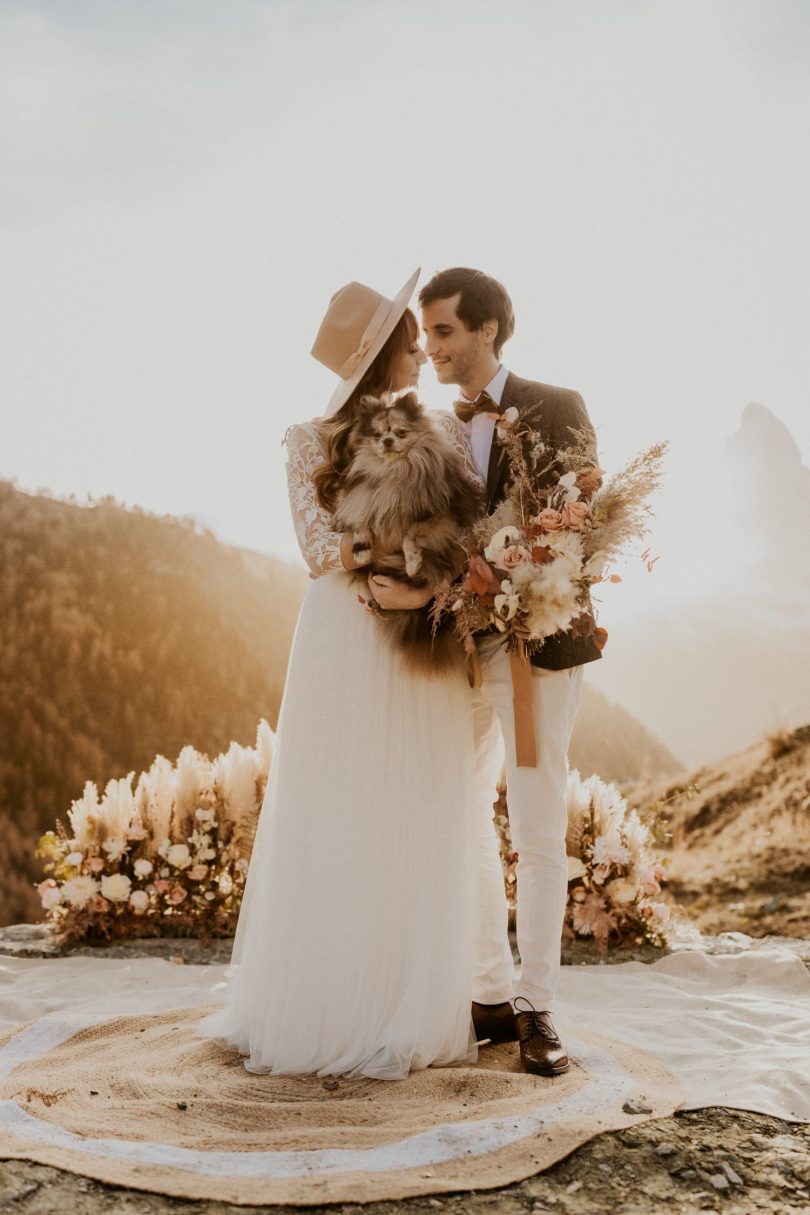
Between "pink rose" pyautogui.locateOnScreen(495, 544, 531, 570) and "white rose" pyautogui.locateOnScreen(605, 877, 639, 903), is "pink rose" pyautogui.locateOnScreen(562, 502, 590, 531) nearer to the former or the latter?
"pink rose" pyautogui.locateOnScreen(495, 544, 531, 570)

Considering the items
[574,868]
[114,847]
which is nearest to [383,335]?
[574,868]

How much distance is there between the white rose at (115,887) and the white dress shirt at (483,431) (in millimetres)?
3325

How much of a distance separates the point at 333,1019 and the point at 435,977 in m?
0.34

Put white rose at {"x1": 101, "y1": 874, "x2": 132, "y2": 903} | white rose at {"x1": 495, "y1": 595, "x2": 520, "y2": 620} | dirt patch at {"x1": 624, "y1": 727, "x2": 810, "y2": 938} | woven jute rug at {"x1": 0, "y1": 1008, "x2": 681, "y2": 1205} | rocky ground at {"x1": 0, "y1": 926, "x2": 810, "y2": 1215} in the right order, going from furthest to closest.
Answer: dirt patch at {"x1": 624, "y1": 727, "x2": 810, "y2": 938}
white rose at {"x1": 101, "y1": 874, "x2": 132, "y2": 903}
white rose at {"x1": 495, "y1": 595, "x2": 520, "y2": 620}
woven jute rug at {"x1": 0, "y1": 1008, "x2": 681, "y2": 1205}
rocky ground at {"x1": 0, "y1": 926, "x2": 810, "y2": 1215}

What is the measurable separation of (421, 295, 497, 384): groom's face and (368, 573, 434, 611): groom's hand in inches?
36.8

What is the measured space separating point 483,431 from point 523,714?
1018 millimetres

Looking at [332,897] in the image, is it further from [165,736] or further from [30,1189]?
[165,736]

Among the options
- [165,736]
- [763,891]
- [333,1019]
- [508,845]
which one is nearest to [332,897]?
[333,1019]

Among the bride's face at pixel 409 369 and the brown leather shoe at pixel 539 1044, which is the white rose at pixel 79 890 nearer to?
the brown leather shoe at pixel 539 1044

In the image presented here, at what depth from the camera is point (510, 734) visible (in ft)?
10.1

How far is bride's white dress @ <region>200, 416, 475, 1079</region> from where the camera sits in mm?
2916

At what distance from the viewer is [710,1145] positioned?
2391mm

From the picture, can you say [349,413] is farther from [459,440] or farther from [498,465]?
[498,465]

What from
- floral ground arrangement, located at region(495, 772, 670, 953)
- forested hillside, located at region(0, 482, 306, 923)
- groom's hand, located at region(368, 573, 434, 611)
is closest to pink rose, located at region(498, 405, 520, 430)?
groom's hand, located at region(368, 573, 434, 611)
